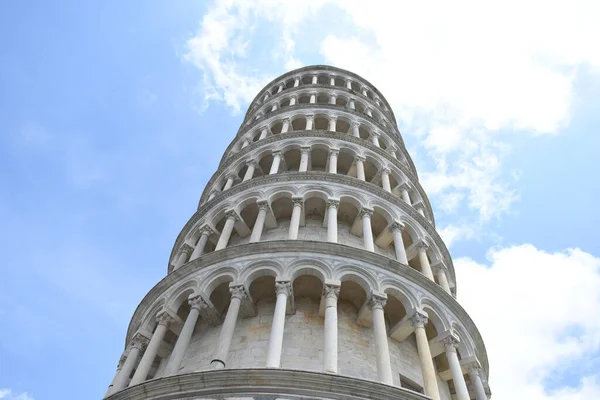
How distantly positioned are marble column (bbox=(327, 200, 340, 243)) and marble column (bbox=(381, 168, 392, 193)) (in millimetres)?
3180

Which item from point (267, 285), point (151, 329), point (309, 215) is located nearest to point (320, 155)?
point (309, 215)

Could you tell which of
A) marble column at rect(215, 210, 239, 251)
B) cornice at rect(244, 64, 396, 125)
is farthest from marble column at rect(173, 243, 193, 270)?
cornice at rect(244, 64, 396, 125)

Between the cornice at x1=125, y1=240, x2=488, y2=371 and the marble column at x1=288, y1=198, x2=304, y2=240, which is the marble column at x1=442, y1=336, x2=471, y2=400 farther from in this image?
the marble column at x1=288, y1=198, x2=304, y2=240

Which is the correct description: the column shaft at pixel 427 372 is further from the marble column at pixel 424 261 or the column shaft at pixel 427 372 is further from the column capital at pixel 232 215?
the column capital at pixel 232 215

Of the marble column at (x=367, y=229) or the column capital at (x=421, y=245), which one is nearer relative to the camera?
the marble column at (x=367, y=229)

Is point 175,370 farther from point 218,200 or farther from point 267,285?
point 218,200

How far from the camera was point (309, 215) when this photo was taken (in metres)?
20.4

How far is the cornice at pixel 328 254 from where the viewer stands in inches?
627

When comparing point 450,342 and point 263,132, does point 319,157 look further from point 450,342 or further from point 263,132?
point 450,342

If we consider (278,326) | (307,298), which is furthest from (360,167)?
(278,326)

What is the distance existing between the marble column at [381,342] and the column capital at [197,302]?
4617mm

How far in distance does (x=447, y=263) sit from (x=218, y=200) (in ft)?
29.8

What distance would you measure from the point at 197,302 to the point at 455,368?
7078 mm

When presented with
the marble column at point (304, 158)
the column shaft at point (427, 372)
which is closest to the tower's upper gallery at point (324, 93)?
the marble column at point (304, 158)
